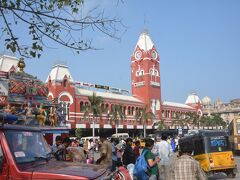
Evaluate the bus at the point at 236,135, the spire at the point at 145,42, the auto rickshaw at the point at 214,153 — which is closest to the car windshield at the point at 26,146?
the auto rickshaw at the point at 214,153

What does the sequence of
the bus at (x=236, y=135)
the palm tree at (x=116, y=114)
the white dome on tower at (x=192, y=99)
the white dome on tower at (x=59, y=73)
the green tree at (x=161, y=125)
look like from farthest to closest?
the white dome on tower at (x=192, y=99) → the green tree at (x=161, y=125) → the palm tree at (x=116, y=114) → the white dome on tower at (x=59, y=73) → the bus at (x=236, y=135)

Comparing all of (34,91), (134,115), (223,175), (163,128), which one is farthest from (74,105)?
(223,175)

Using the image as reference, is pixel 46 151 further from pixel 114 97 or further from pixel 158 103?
pixel 158 103

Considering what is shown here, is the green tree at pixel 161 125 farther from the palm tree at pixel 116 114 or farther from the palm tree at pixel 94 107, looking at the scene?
the palm tree at pixel 94 107

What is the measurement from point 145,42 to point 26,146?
59.5 meters

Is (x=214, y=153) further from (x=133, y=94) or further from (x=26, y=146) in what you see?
(x=133, y=94)

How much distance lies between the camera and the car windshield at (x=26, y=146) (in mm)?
4141

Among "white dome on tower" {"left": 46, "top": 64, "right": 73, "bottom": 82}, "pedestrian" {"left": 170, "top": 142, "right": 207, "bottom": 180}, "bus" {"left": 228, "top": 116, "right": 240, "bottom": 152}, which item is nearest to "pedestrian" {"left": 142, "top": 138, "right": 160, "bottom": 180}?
"pedestrian" {"left": 170, "top": 142, "right": 207, "bottom": 180}

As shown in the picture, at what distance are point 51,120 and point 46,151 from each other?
11647 mm

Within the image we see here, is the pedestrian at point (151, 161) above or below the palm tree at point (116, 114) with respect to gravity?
below

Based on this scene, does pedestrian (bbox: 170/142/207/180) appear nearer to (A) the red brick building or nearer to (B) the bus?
(B) the bus

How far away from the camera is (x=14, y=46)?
5.68 meters

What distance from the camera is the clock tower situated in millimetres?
60906

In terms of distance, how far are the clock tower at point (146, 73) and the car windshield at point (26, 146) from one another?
5526cm
